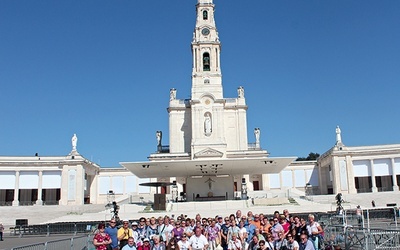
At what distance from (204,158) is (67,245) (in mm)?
40480

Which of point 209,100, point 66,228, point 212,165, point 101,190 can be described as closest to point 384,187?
point 209,100

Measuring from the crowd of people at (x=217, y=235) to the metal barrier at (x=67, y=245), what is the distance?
7.33 feet

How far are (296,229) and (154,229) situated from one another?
195 inches

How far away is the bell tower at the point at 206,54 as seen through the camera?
64.8 meters

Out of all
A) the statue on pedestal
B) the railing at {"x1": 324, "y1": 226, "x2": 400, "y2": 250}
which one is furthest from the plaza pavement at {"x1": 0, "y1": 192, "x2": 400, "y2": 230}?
the railing at {"x1": 324, "y1": 226, "x2": 400, "y2": 250}

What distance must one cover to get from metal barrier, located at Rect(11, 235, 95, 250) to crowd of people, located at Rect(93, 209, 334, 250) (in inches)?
88.0

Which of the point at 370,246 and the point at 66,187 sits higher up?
the point at 66,187

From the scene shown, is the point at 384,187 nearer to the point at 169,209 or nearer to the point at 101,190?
the point at 169,209

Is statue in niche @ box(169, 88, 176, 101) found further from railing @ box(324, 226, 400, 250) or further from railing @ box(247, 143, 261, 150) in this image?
railing @ box(324, 226, 400, 250)

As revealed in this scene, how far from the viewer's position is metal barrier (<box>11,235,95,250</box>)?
13145 millimetres

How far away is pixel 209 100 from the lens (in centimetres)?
6356

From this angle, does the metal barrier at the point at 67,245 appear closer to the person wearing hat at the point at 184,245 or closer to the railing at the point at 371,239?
the person wearing hat at the point at 184,245

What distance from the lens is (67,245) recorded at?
15812 millimetres

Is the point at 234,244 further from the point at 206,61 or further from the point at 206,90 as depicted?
the point at 206,61
